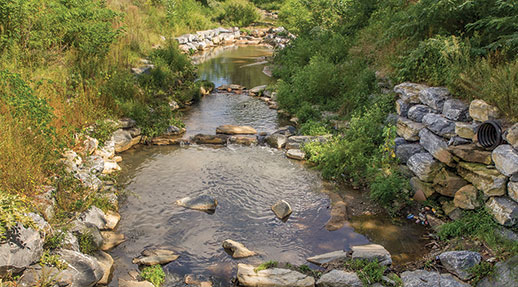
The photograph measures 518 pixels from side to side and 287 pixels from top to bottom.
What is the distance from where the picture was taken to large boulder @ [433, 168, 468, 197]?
20.7 ft

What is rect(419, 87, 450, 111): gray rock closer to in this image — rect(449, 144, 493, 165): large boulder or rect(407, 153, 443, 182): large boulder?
rect(407, 153, 443, 182): large boulder

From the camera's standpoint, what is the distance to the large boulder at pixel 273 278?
5082 mm

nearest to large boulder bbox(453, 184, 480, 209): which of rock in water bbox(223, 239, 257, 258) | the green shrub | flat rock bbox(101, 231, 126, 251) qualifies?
rock in water bbox(223, 239, 257, 258)

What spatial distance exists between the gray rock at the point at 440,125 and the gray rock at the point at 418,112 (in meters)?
0.32

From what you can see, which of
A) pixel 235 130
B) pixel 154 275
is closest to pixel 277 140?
pixel 235 130

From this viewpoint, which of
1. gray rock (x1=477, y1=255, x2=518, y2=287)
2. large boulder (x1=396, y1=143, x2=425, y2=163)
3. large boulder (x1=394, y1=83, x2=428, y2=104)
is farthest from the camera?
large boulder (x1=394, y1=83, x2=428, y2=104)

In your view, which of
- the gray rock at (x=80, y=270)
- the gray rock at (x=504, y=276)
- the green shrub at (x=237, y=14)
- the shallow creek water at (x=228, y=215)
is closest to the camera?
the gray rock at (x=504, y=276)

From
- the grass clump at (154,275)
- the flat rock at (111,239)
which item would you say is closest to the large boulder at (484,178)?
the grass clump at (154,275)

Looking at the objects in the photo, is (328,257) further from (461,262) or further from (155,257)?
(155,257)

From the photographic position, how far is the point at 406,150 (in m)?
7.55

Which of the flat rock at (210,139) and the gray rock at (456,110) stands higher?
the gray rock at (456,110)

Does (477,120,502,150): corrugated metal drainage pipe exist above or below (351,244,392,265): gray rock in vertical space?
above

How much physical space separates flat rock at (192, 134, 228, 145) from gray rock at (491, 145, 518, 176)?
6.37 meters

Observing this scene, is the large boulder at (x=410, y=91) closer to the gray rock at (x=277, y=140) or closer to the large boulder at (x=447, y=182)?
the large boulder at (x=447, y=182)
